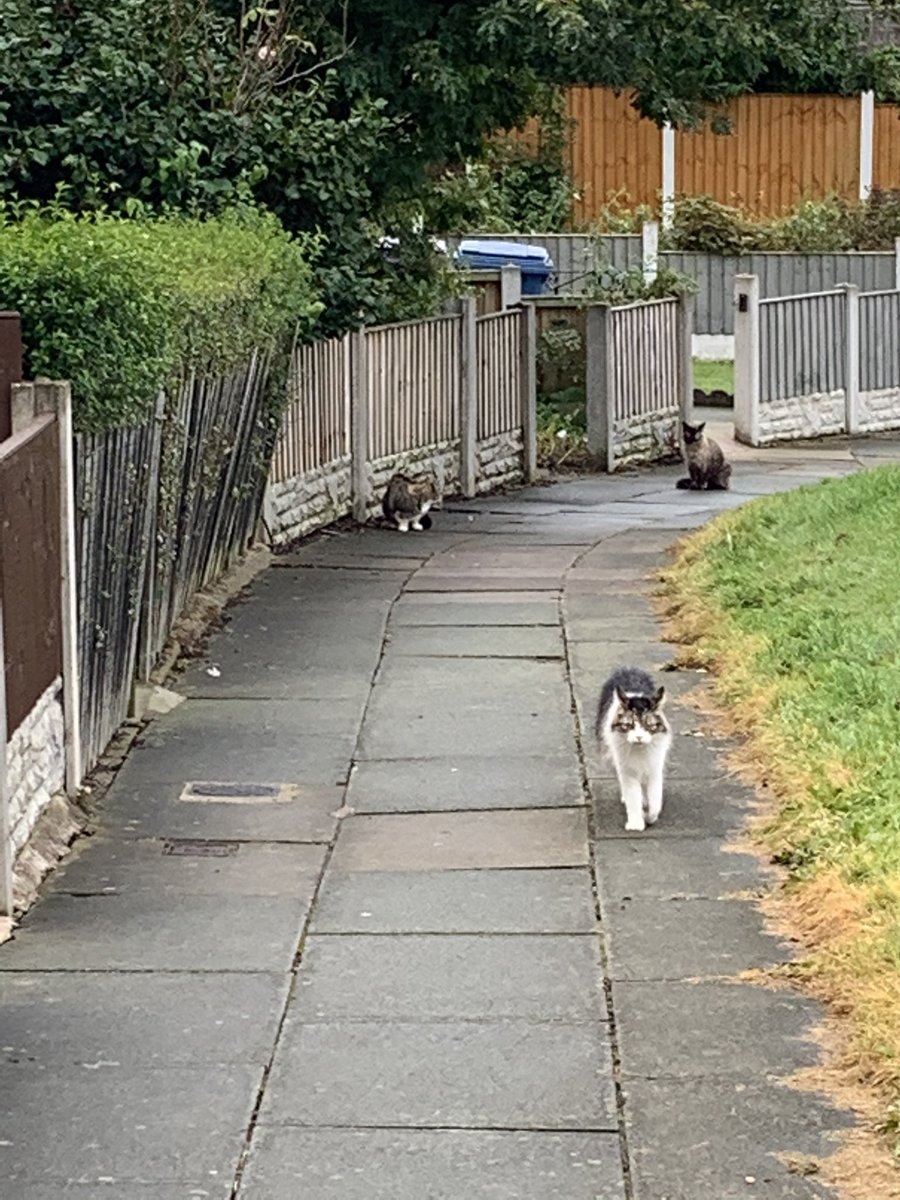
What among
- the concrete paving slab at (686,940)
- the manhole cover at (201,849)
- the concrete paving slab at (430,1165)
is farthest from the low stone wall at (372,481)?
the concrete paving slab at (430,1165)

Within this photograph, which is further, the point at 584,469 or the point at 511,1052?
the point at 584,469

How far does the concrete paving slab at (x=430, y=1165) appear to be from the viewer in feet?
19.6

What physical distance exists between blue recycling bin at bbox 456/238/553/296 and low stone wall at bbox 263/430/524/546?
877 cm

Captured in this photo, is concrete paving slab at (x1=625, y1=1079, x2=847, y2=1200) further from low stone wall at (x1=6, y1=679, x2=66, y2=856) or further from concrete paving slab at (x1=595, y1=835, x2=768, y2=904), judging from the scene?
low stone wall at (x1=6, y1=679, x2=66, y2=856)

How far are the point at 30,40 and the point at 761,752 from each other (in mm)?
9351

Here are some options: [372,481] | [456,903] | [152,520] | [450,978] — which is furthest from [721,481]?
[450,978]

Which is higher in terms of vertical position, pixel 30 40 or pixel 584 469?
pixel 30 40

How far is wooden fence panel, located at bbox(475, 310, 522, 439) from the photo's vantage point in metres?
22.4

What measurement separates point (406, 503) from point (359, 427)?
788 millimetres

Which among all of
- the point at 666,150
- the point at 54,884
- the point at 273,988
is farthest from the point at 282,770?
the point at 666,150

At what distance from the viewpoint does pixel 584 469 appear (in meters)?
24.8

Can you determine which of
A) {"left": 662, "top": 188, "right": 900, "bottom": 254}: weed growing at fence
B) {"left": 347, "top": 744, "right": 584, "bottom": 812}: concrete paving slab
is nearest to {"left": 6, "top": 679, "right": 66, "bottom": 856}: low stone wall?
{"left": 347, "top": 744, "right": 584, "bottom": 812}: concrete paving slab

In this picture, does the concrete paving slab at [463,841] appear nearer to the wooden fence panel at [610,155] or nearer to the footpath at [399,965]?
the footpath at [399,965]

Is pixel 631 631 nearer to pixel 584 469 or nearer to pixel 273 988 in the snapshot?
pixel 273 988
